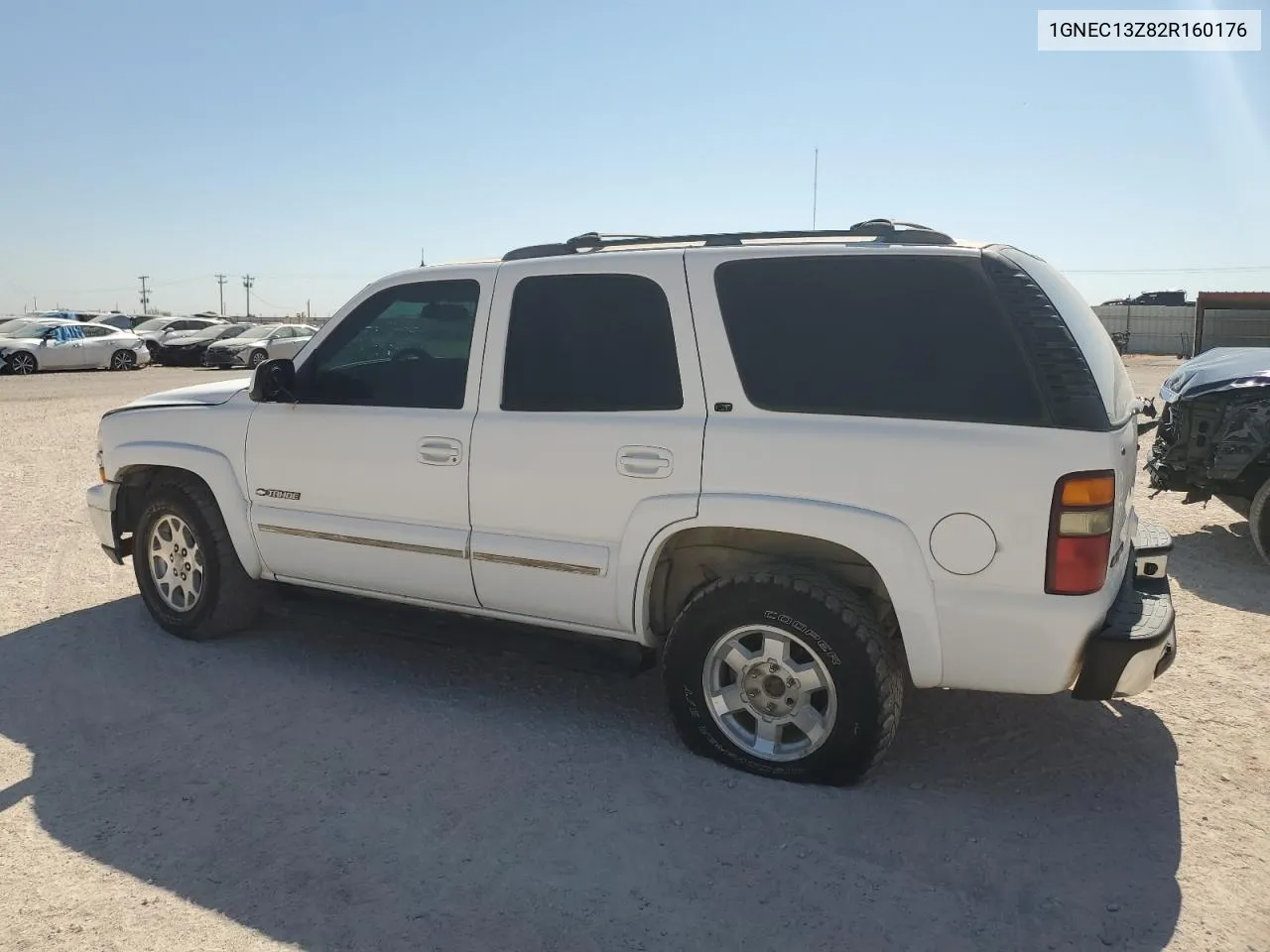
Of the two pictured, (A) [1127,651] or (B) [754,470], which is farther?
(B) [754,470]

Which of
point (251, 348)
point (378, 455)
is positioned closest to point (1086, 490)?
point (378, 455)

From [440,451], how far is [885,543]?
192cm

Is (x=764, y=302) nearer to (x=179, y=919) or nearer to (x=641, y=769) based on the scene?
(x=641, y=769)

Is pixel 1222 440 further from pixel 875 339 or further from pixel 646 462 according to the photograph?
pixel 646 462

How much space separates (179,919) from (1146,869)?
2.95 m

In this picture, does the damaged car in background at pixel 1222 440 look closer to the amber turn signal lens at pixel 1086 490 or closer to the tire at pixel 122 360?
the amber turn signal lens at pixel 1086 490

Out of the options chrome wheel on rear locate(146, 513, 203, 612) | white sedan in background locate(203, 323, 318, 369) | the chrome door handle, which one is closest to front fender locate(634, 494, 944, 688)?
the chrome door handle

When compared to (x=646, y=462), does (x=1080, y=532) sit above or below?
below

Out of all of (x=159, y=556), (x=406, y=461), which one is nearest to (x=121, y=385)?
(x=159, y=556)

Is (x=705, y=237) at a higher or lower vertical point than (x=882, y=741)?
higher

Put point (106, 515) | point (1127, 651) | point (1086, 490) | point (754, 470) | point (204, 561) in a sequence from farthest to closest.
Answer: point (106, 515) → point (204, 561) → point (754, 470) → point (1127, 651) → point (1086, 490)

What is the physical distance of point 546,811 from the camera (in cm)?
351

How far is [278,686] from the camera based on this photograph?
15.3 ft

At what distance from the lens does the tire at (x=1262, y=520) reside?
6.80 metres
